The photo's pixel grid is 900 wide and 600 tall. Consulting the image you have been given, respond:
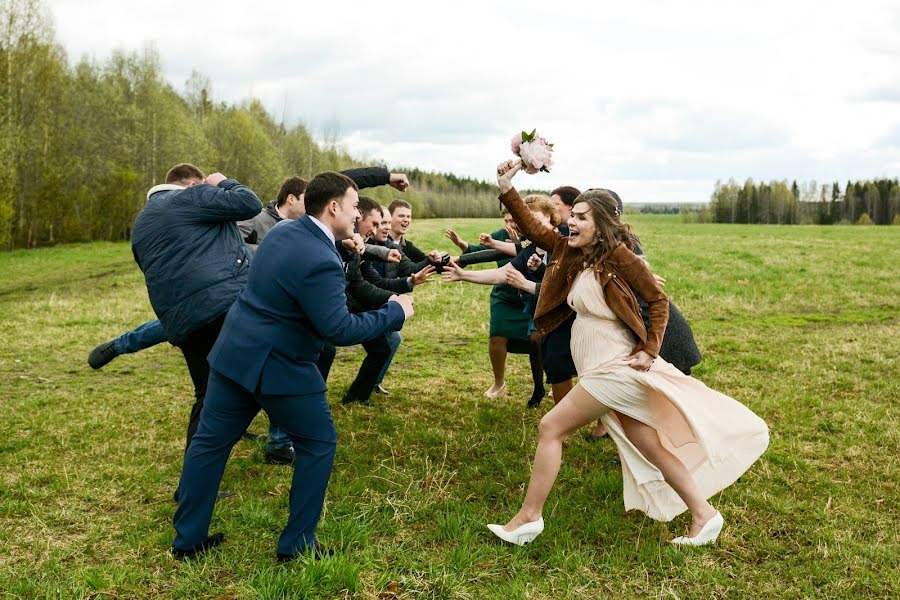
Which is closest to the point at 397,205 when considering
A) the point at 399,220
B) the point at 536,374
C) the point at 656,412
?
the point at 399,220

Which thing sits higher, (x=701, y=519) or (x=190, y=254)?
(x=190, y=254)

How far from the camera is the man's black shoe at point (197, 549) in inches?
179

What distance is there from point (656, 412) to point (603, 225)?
1366mm

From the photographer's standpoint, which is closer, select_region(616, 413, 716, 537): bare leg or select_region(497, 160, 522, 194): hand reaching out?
select_region(616, 413, 716, 537): bare leg

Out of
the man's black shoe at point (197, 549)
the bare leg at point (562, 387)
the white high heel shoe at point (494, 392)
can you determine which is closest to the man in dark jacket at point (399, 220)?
the white high heel shoe at point (494, 392)

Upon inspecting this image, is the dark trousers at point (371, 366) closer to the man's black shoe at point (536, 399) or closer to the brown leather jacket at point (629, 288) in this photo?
the man's black shoe at point (536, 399)

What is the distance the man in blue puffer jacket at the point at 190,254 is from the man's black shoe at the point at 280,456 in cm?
147

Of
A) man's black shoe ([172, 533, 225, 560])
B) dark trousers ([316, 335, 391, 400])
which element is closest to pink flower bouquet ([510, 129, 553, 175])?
dark trousers ([316, 335, 391, 400])

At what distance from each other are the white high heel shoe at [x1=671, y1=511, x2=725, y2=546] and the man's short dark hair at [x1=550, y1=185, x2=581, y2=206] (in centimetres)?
318

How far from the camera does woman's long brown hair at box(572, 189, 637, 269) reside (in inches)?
192

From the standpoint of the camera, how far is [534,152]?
5395 mm

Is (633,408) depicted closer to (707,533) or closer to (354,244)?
(707,533)

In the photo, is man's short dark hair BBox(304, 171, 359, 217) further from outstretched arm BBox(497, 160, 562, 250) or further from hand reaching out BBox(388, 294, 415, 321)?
outstretched arm BBox(497, 160, 562, 250)

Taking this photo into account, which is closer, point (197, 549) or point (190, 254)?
point (197, 549)
